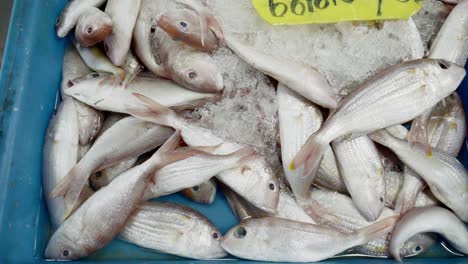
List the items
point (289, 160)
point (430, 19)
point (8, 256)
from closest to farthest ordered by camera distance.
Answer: point (8, 256) → point (289, 160) → point (430, 19)

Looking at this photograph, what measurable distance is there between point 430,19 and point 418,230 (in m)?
0.80

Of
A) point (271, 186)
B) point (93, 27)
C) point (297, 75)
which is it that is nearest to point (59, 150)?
point (93, 27)

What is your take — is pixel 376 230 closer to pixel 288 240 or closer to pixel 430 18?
pixel 288 240

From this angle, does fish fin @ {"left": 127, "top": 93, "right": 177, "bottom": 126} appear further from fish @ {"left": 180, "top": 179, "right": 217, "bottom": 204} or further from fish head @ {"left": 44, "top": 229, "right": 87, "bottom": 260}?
fish head @ {"left": 44, "top": 229, "right": 87, "bottom": 260}

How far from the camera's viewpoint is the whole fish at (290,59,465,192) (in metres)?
1.46

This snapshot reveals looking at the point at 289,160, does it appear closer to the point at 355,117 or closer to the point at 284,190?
the point at 284,190

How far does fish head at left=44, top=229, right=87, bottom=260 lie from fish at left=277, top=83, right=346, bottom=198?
0.68m

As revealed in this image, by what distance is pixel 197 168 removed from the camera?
4.90ft

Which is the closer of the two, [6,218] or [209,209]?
[6,218]

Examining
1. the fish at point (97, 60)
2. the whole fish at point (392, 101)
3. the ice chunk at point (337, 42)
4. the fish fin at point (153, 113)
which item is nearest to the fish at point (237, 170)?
the fish fin at point (153, 113)

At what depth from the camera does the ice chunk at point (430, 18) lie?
177 centimetres

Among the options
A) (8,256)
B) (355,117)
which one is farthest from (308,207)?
(8,256)

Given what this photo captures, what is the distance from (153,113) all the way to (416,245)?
0.94 m

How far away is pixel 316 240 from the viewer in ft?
4.81
